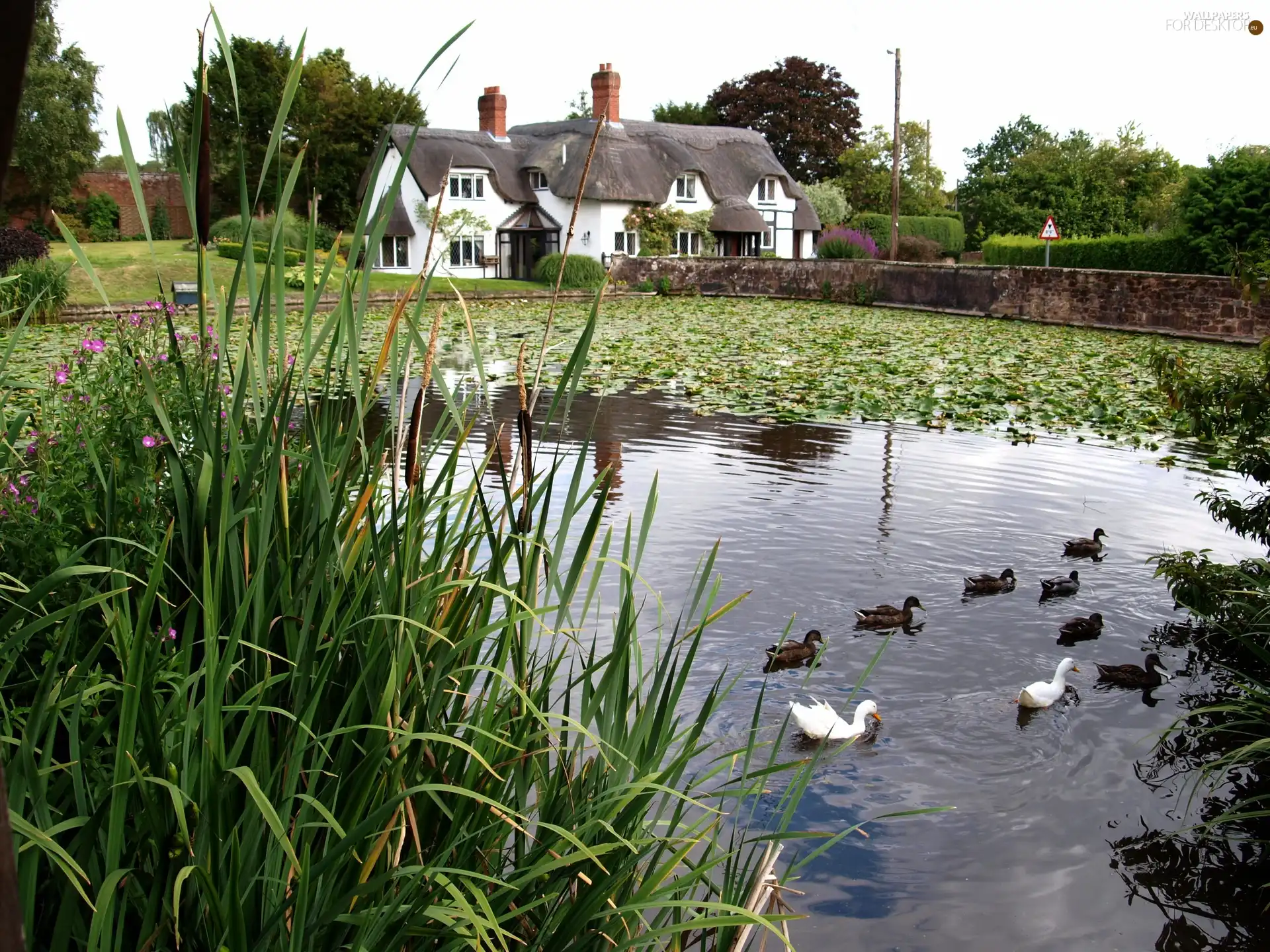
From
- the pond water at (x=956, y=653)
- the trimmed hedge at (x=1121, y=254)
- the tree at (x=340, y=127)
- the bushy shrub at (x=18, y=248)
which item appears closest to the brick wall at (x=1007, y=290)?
the trimmed hedge at (x=1121, y=254)

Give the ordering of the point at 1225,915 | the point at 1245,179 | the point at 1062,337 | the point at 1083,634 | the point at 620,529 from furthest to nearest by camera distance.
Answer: the point at 1245,179
the point at 1062,337
the point at 620,529
the point at 1083,634
the point at 1225,915

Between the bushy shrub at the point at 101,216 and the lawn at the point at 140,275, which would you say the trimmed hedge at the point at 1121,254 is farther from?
the bushy shrub at the point at 101,216

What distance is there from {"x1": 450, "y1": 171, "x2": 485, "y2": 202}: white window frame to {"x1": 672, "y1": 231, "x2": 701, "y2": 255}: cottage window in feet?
26.6

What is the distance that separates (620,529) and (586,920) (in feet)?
19.3

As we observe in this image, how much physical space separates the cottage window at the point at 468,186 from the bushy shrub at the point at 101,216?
47.8 feet

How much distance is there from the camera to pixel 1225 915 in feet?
12.4

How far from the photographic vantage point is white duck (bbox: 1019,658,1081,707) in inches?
203

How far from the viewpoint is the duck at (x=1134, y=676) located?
553 cm

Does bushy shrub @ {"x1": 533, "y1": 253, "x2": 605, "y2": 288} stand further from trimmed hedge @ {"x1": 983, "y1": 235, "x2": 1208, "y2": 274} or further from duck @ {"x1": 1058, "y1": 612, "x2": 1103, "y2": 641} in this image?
duck @ {"x1": 1058, "y1": 612, "x2": 1103, "y2": 641}

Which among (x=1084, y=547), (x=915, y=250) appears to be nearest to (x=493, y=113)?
(x=915, y=250)

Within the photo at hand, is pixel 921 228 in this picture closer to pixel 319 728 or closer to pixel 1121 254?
pixel 1121 254

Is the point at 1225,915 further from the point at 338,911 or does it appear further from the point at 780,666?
the point at 338,911

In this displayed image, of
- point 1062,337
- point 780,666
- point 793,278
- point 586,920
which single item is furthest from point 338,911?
point 793,278

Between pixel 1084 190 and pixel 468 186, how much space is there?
26410 mm
